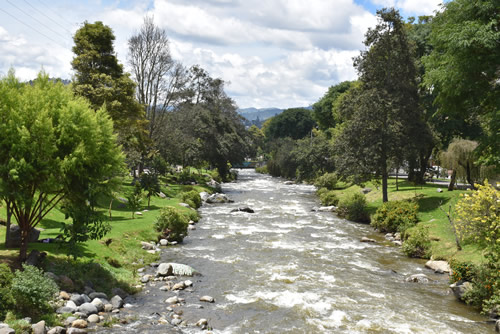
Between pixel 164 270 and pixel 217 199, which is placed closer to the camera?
pixel 164 270


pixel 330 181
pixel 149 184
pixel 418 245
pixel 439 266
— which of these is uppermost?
pixel 149 184

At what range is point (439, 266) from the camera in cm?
2156

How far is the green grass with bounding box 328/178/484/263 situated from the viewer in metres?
21.6

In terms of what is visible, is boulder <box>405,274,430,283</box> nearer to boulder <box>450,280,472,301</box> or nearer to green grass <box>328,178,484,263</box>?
boulder <box>450,280,472,301</box>

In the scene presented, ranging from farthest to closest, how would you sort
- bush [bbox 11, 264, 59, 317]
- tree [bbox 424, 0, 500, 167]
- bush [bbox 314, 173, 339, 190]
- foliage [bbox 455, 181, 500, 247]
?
bush [bbox 314, 173, 339, 190] < tree [bbox 424, 0, 500, 167] < foliage [bbox 455, 181, 500, 247] < bush [bbox 11, 264, 59, 317]

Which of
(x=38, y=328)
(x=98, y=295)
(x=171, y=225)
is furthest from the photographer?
(x=171, y=225)

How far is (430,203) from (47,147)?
3107 centimetres

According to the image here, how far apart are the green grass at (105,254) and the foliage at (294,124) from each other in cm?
11755

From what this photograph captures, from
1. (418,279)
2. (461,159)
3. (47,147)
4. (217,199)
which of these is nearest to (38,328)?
(47,147)

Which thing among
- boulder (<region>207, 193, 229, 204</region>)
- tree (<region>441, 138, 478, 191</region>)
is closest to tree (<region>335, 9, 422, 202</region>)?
tree (<region>441, 138, 478, 191</region>)

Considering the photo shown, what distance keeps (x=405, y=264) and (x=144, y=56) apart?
42.5 meters

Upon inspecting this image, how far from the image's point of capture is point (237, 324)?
14.4m

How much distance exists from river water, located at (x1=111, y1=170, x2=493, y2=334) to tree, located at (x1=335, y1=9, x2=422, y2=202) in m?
8.90

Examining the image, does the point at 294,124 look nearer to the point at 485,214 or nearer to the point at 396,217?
the point at 396,217
